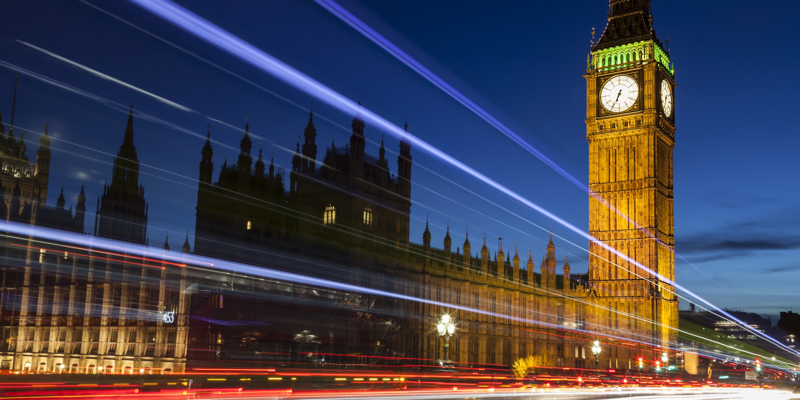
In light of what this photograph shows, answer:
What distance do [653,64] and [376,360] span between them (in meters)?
50.2

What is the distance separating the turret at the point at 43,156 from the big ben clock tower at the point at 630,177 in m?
60.1

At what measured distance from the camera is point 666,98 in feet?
273

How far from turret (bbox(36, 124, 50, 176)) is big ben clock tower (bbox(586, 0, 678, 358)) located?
197 feet

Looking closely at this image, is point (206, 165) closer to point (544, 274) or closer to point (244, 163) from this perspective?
point (244, 163)

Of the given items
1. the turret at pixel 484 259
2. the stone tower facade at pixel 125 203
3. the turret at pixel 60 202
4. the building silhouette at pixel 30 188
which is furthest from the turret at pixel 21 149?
the turret at pixel 484 259

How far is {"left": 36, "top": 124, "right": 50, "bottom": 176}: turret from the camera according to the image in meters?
69.6

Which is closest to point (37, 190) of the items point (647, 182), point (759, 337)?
point (647, 182)

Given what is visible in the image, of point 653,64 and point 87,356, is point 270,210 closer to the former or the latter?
point 87,356

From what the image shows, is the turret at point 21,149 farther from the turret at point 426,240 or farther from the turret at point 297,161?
the turret at point 426,240

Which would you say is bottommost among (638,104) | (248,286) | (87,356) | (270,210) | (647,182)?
(87,356)

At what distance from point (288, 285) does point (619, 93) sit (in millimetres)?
48037

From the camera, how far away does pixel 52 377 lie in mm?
25078

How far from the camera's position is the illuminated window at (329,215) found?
5503 centimetres

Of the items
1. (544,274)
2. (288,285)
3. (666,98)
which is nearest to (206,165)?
(288,285)
